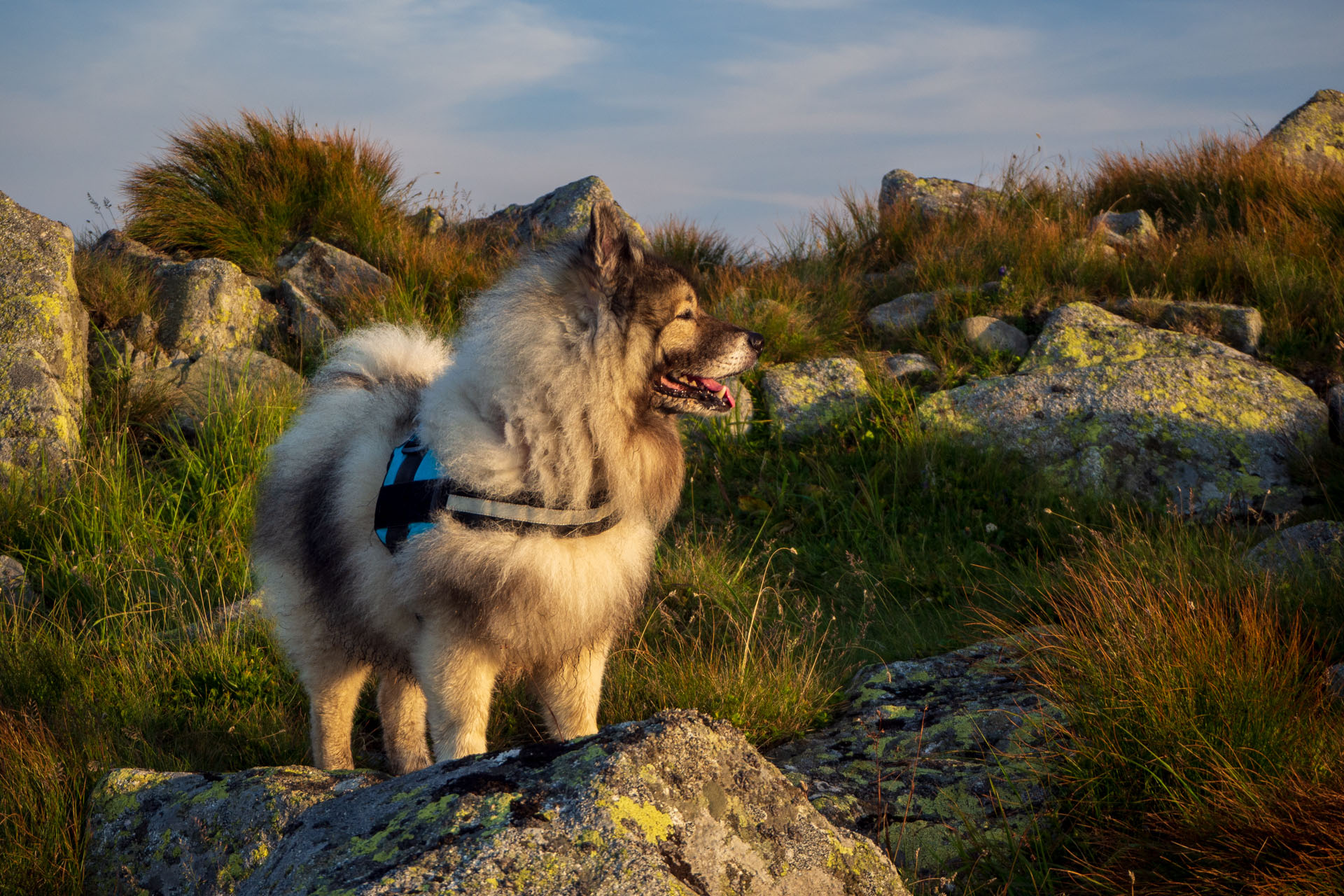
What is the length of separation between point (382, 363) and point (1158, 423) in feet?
17.8

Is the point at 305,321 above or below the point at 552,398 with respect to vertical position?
above

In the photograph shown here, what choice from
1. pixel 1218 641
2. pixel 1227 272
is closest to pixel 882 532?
pixel 1218 641

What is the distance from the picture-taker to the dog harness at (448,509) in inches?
115

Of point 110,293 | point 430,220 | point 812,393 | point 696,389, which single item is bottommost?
point 812,393

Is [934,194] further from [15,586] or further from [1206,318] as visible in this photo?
[15,586]

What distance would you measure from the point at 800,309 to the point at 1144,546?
441 cm

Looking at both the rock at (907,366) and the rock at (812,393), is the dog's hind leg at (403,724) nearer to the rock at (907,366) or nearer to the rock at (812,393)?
the rock at (812,393)

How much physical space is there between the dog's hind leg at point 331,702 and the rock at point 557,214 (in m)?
6.65

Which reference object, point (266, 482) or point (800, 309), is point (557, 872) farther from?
point (800, 309)

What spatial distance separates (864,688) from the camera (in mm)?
3867

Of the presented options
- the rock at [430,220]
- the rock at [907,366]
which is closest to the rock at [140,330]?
the rock at [430,220]

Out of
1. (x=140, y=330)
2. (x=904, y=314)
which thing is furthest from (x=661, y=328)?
(x=140, y=330)

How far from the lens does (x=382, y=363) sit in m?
3.85

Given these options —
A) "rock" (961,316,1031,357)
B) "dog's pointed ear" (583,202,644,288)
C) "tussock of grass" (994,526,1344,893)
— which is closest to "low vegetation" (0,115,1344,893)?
"tussock of grass" (994,526,1344,893)
